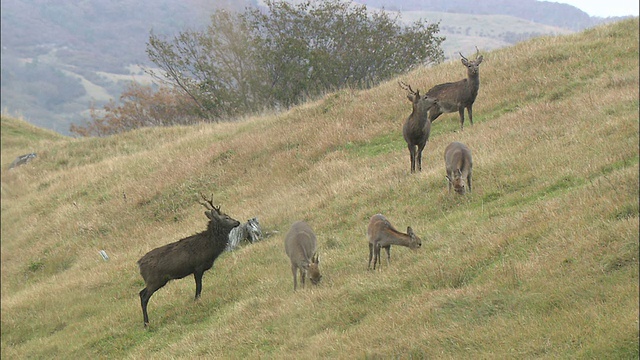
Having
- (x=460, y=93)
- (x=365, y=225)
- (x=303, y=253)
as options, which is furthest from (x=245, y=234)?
(x=460, y=93)

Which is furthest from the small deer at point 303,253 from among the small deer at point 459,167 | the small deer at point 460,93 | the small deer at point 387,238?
the small deer at point 460,93

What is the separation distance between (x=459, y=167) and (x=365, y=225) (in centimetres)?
231

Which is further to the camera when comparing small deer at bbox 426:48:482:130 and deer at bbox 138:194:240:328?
small deer at bbox 426:48:482:130

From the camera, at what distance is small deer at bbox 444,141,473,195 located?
12203mm

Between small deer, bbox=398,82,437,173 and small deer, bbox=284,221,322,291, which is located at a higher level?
small deer, bbox=398,82,437,173

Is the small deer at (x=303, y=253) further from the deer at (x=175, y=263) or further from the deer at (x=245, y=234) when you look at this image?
the deer at (x=245, y=234)

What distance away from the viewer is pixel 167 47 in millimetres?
41500

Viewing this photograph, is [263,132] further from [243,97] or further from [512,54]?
[243,97]

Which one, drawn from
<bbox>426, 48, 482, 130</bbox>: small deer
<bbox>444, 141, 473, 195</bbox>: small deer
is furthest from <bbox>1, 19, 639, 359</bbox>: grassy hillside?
<bbox>426, 48, 482, 130</bbox>: small deer

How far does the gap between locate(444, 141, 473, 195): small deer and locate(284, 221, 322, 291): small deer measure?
2884mm

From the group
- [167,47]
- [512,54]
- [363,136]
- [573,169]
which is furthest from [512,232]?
[167,47]

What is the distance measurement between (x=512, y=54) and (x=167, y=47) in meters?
25.3

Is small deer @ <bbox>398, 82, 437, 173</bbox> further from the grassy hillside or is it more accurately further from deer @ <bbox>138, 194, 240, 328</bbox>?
deer @ <bbox>138, 194, 240, 328</bbox>

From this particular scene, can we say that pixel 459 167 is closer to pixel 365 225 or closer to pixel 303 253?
pixel 365 225
